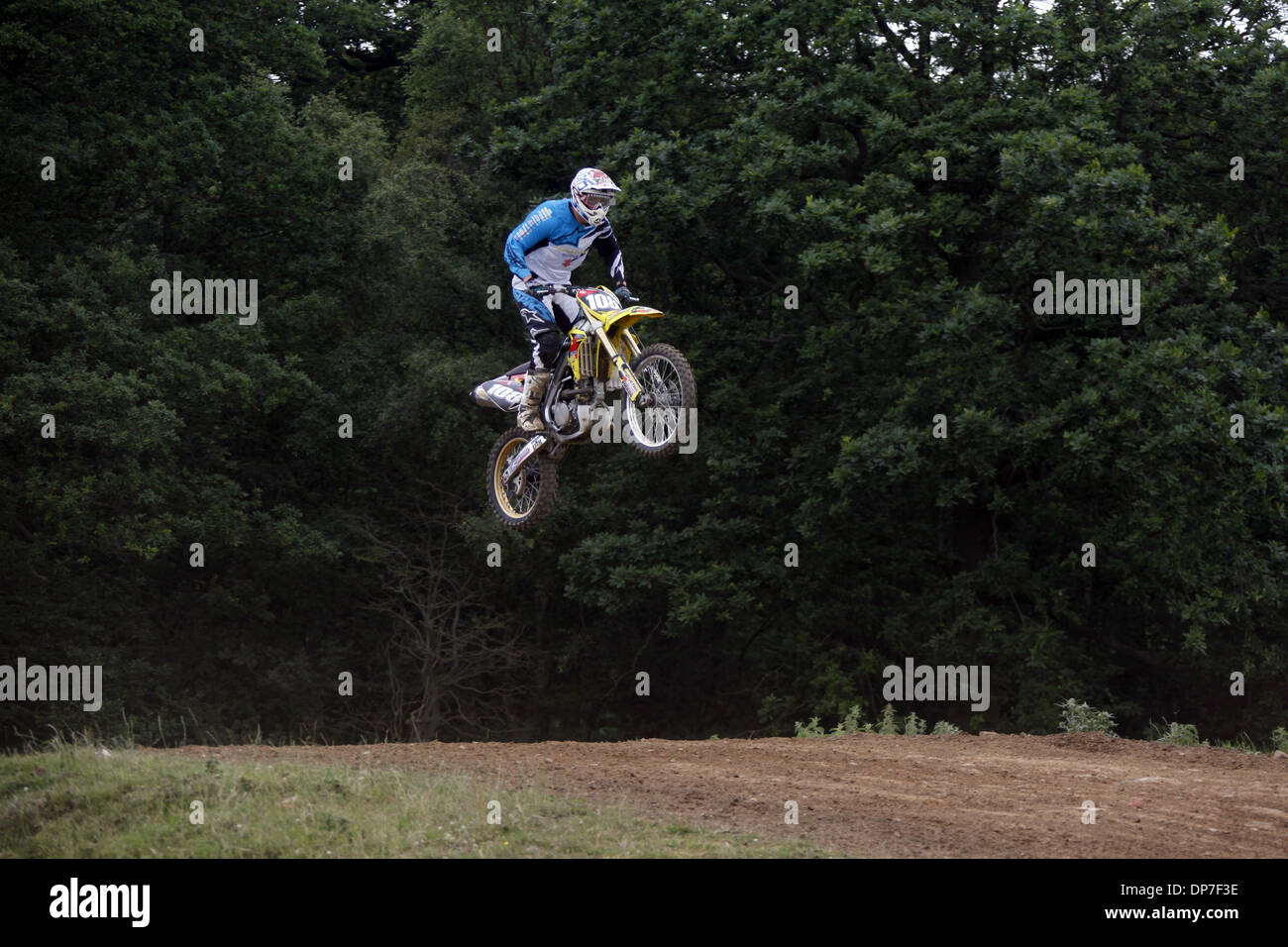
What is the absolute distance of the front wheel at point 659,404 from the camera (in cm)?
1124

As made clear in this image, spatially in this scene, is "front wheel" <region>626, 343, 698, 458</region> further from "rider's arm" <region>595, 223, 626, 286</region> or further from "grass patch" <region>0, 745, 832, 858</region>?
"grass patch" <region>0, 745, 832, 858</region>

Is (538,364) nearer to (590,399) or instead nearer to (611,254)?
(590,399)

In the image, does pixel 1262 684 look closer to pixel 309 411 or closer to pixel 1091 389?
pixel 1091 389

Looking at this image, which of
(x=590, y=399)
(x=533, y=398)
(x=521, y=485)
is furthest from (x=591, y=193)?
(x=521, y=485)

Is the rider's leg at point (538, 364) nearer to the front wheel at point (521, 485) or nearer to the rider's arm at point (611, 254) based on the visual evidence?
the front wheel at point (521, 485)

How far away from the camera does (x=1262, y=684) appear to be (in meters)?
25.8

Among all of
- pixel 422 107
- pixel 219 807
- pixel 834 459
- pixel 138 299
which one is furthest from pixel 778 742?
pixel 422 107

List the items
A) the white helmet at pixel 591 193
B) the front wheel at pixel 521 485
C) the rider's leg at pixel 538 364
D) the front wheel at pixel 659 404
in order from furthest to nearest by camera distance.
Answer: the front wheel at pixel 521 485
the rider's leg at pixel 538 364
the white helmet at pixel 591 193
the front wheel at pixel 659 404

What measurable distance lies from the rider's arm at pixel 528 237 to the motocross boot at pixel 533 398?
35.0 inches

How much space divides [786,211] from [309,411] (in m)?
11.3

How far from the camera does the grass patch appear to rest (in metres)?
9.33

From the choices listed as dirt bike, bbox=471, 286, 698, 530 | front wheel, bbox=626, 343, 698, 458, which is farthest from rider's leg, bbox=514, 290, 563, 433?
front wheel, bbox=626, 343, 698, 458

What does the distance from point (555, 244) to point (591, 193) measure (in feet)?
2.38

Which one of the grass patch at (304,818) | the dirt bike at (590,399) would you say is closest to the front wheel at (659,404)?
the dirt bike at (590,399)
